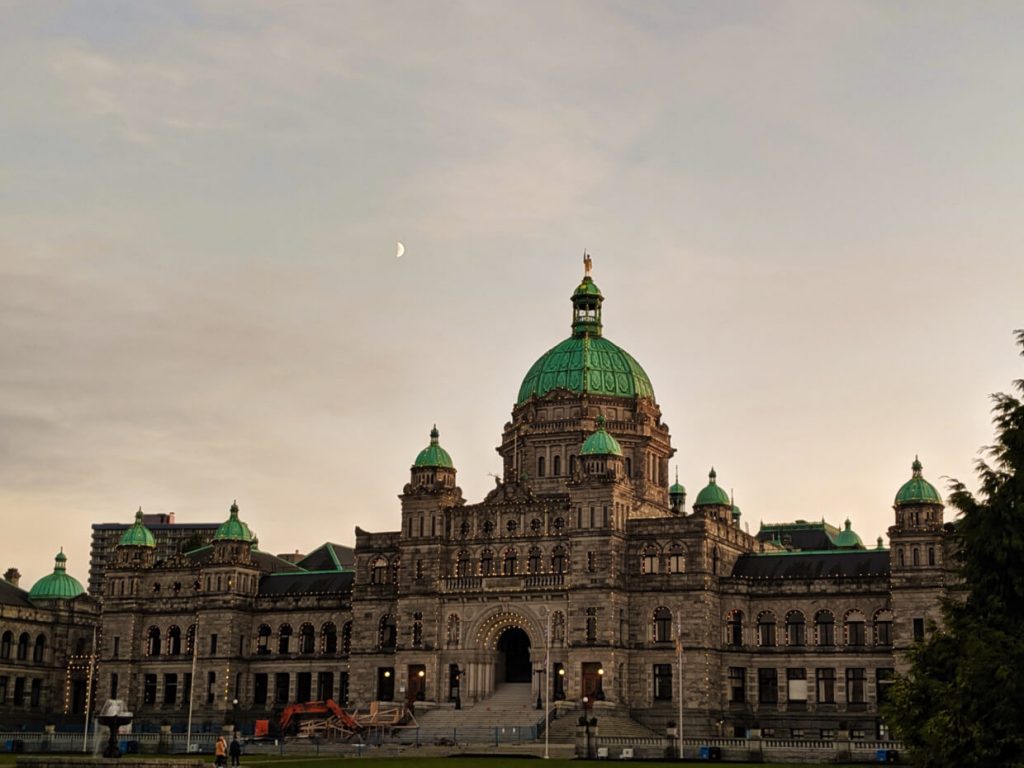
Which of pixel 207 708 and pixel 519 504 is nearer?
pixel 519 504

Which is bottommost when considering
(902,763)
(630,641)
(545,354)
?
(902,763)

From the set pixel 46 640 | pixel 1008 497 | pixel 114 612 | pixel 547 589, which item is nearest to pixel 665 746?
pixel 547 589

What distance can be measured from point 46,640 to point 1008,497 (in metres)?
116

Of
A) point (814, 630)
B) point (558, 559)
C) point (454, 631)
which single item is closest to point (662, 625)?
point (558, 559)

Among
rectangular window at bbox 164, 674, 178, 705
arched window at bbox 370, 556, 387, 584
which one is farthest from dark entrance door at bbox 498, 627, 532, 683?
rectangular window at bbox 164, 674, 178, 705

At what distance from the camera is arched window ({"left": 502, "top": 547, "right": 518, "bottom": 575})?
119 metres

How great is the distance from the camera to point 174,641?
133875 mm

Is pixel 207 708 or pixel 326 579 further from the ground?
pixel 326 579

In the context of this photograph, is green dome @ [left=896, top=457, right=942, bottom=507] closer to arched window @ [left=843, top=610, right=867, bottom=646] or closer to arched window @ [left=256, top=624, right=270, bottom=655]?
arched window @ [left=843, top=610, right=867, bottom=646]

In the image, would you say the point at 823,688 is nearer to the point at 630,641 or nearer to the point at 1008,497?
the point at 630,641

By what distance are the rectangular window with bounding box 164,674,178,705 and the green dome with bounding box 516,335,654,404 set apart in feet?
127

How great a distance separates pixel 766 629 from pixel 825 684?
5.94 metres

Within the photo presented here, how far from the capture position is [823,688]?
373ft

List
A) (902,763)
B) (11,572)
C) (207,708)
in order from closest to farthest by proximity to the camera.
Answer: (902,763)
(207,708)
(11,572)
